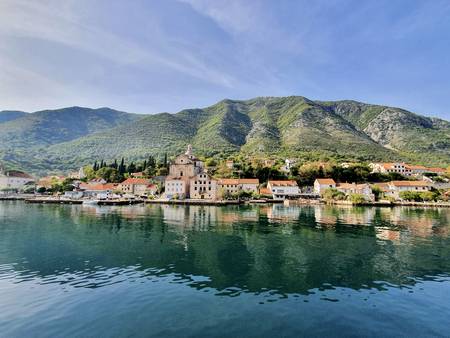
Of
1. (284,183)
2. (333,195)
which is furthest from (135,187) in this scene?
(333,195)

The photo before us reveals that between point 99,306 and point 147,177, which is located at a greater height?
point 147,177

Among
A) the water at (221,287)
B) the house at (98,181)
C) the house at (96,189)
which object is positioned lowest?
the water at (221,287)

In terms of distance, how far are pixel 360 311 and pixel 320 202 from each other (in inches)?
3173

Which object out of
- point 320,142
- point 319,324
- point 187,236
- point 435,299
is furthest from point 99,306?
point 320,142

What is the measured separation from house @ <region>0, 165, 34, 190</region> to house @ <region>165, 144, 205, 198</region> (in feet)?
246

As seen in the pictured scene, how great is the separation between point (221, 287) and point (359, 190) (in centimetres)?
9146

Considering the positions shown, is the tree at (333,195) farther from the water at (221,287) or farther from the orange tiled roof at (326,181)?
the water at (221,287)

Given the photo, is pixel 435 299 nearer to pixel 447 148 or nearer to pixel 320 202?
pixel 320 202

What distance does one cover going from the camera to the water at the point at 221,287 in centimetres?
1123

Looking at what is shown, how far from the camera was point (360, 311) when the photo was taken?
12625mm

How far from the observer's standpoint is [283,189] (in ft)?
337

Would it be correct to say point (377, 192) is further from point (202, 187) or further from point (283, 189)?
point (202, 187)

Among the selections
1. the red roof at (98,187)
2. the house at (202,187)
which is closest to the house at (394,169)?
the house at (202,187)

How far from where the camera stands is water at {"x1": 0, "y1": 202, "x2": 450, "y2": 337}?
1123cm
